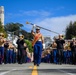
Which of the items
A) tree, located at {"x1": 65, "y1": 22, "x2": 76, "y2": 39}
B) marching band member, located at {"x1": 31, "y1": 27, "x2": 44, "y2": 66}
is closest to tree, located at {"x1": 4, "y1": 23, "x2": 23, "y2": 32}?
tree, located at {"x1": 65, "y1": 22, "x2": 76, "y2": 39}

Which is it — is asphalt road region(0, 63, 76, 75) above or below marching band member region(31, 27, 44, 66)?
below

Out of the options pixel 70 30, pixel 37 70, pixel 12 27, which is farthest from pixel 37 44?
pixel 12 27

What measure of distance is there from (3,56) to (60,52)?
3429mm

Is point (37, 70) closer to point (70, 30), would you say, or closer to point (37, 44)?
point (37, 44)

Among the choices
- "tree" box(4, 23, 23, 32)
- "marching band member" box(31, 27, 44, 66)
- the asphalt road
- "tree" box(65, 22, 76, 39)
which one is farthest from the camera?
"tree" box(4, 23, 23, 32)

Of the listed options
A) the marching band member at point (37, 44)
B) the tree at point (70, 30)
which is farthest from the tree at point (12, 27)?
the marching band member at point (37, 44)

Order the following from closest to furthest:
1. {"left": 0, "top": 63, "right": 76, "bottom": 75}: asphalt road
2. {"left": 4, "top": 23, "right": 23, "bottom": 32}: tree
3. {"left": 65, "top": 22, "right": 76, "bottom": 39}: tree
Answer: {"left": 0, "top": 63, "right": 76, "bottom": 75}: asphalt road, {"left": 65, "top": 22, "right": 76, "bottom": 39}: tree, {"left": 4, "top": 23, "right": 23, "bottom": 32}: tree

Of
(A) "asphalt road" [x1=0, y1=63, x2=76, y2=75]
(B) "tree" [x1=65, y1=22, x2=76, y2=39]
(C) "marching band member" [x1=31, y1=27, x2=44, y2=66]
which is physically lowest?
(A) "asphalt road" [x1=0, y1=63, x2=76, y2=75]

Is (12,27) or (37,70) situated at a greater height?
(12,27)

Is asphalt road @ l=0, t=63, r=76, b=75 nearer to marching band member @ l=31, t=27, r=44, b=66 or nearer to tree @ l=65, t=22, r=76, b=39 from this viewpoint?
marching band member @ l=31, t=27, r=44, b=66

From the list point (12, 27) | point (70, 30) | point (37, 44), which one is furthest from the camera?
point (12, 27)

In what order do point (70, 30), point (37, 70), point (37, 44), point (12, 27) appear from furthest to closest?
point (12, 27)
point (70, 30)
point (37, 44)
point (37, 70)

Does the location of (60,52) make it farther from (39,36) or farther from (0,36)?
(39,36)

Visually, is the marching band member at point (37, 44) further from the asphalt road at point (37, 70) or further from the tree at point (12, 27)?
the tree at point (12, 27)
